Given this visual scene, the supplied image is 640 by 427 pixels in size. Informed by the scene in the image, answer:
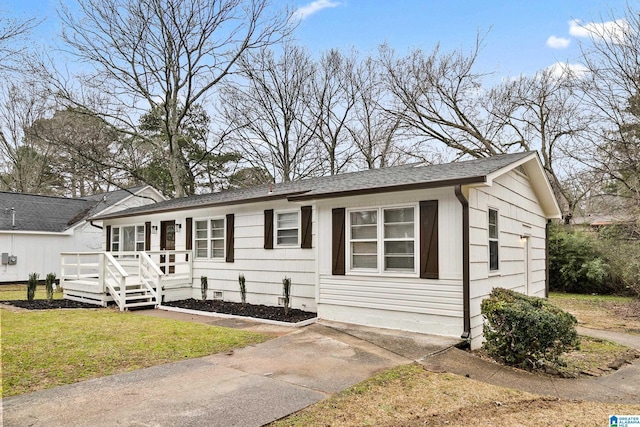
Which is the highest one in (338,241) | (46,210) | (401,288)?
(46,210)

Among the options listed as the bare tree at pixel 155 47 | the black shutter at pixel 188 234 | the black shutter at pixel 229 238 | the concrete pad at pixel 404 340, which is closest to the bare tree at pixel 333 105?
the bare tree at pixel 155 47

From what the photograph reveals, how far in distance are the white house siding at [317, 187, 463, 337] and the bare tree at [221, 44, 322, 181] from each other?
559 inches

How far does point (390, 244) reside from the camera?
7.24 m

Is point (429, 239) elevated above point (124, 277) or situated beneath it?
elevated above

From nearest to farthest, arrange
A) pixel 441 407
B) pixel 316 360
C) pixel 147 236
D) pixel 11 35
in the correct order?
pixel 441 407 → pixel 316 360 → pixel 11 35 → pixel 147 236

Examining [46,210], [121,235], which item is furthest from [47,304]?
[46,210]

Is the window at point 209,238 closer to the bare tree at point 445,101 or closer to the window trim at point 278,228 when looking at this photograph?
the window trim at point 278,228

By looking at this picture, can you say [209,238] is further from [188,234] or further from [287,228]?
[287,228]

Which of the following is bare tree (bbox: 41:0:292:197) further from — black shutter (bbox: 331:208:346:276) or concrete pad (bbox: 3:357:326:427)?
concrete pad (bbox: 3:357:326:427)

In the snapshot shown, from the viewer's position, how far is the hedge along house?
6.56 m

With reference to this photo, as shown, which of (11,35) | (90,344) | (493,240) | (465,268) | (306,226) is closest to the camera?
(90,344)

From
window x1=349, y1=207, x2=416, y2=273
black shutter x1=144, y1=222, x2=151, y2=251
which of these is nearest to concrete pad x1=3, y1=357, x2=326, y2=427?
window x1=349, y1=207, x2=416, y2=273

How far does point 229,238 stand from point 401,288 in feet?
16.7

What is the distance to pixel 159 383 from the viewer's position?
4391 mm
